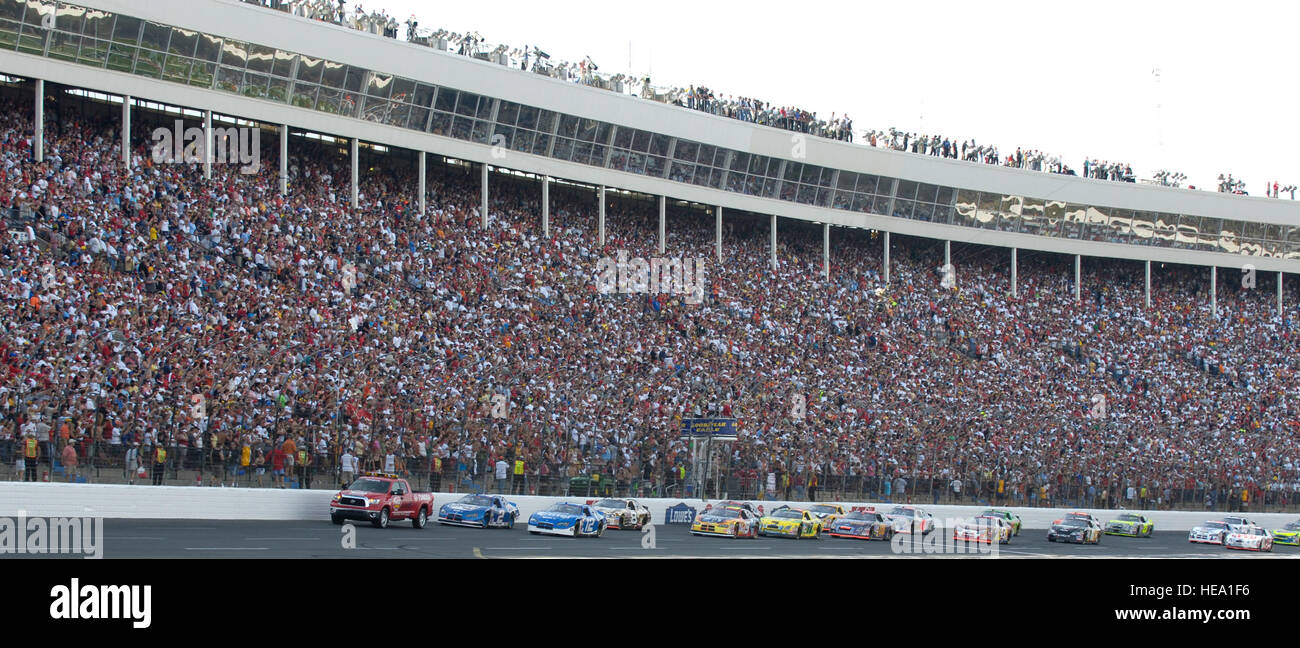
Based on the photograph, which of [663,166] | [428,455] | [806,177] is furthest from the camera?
[806,177]

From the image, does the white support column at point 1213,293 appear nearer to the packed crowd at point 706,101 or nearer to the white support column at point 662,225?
the packed crowd at point 706,101

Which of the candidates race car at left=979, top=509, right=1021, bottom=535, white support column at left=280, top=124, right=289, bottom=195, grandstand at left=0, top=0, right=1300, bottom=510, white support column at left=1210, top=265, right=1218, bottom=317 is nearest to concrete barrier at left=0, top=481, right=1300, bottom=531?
grandstand at left=0, top=0, right=1300, bottom=510

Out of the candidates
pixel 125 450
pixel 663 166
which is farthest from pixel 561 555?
pixel 663 166

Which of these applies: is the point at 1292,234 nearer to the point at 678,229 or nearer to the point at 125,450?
the point at 678,229

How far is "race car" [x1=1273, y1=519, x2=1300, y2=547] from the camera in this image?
44812 millimetres

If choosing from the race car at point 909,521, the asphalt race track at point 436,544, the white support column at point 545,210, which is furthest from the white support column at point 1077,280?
the race car at point 909,521

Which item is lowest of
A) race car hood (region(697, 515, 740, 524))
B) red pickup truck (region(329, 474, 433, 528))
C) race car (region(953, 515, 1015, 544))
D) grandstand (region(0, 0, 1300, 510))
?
race car (region(953, 515, 1015, 544))

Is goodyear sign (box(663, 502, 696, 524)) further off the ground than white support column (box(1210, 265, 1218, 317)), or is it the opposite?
white support column (box(1210, 265, 1218, 317))

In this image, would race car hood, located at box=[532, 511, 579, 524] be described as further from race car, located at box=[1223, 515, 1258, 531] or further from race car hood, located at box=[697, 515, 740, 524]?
race car, located at box=[1223, 515, 1258, 531]

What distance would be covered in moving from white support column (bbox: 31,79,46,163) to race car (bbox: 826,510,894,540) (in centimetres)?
2398

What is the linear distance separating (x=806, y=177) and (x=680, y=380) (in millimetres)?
18036

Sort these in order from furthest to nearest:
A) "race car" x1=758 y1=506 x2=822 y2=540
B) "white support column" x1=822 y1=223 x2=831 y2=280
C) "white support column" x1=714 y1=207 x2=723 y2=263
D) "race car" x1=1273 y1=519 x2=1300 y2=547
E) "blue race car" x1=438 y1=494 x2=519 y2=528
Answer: "white support column" x1=822 y1=223 x2=831 y2=280, "white support column" x1=714 y1=207 x2=723 y2=263, "race car" x1=1273 y1=519 x2=1300 y2=547, "race car" x1=758 y1=506 x2=822 y2=540, "blue race car" x1=438 y1=494 x2=519 y2=528

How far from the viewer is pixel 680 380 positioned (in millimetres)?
43969
